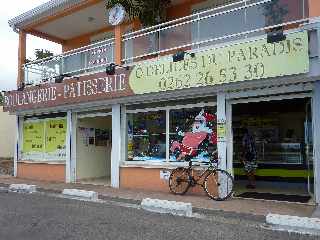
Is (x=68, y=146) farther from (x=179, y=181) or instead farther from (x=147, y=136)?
(x=179, y=181)

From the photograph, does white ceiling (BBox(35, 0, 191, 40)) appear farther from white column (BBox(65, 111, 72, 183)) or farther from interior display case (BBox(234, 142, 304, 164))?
interior display case (BBox(234, 142, 304, 164))

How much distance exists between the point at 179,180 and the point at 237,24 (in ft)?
14.1

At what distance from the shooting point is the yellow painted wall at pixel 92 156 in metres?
15.0

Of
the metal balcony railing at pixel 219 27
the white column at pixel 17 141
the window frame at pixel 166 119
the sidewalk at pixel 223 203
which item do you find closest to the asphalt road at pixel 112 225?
the sidewalk at pixel 223 203

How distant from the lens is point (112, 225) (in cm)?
742

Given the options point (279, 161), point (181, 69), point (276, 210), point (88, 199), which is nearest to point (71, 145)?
point (88, 199)

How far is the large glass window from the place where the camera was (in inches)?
441

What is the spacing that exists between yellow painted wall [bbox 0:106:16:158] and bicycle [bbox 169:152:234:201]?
16.3 meters

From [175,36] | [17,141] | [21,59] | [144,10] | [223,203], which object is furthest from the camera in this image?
[17,141]

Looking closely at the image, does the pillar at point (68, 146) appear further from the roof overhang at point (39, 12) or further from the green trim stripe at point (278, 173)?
the green trim stripe at point (278, 173)

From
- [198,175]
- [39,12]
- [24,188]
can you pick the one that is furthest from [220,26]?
[39,12]

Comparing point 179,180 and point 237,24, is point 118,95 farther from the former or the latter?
point 237,24

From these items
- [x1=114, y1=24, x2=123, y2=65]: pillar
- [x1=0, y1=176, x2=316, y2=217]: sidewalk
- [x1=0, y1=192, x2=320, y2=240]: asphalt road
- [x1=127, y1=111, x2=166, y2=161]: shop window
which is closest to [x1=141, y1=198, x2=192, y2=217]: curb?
[x1=0, y1=192, x2=320, y2=240]: asphalt road

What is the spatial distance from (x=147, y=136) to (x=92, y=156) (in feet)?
12.4
